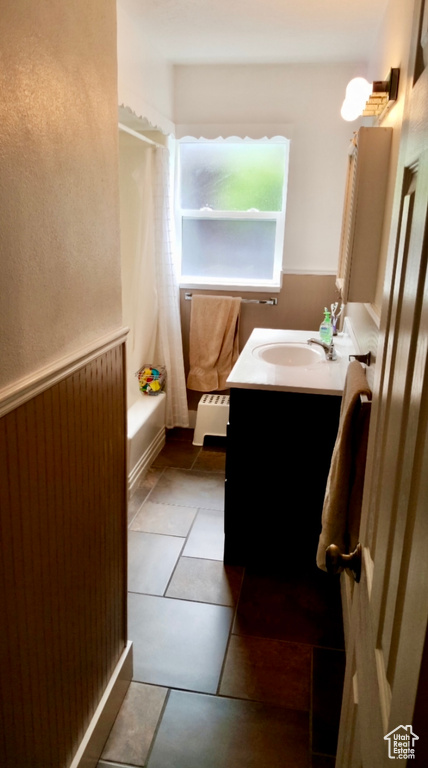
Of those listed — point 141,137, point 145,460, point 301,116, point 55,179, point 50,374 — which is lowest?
point 145,460

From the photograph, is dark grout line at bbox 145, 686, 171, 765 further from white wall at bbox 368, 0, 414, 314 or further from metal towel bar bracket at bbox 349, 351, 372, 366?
white wall at bbox 368, 0, 414, 314

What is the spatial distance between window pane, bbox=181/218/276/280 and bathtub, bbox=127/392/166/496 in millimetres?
962

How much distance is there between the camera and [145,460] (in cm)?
325

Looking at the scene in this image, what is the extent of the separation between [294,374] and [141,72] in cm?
182

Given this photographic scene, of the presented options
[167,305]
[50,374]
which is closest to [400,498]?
[50,374]

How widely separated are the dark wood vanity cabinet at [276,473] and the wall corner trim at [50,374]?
3.06ft

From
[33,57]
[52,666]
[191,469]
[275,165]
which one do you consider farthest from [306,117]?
[52,666]

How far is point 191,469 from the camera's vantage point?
10.8 feet

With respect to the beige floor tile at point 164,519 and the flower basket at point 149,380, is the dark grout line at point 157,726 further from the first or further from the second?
the flower basket at point 149,380

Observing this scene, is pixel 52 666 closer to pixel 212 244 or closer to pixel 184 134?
pixel 212 244

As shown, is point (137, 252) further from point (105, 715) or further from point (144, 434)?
point (105, 715)

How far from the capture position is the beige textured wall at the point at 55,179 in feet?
3.09

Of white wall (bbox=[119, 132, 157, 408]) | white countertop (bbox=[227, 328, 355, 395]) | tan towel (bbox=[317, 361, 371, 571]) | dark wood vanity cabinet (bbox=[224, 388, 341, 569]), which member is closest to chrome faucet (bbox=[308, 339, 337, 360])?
white countertop (bbox=[227, 328, 355, 395])

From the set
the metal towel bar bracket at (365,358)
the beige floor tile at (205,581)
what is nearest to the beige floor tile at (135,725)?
the beige floor tile at (205,581)
